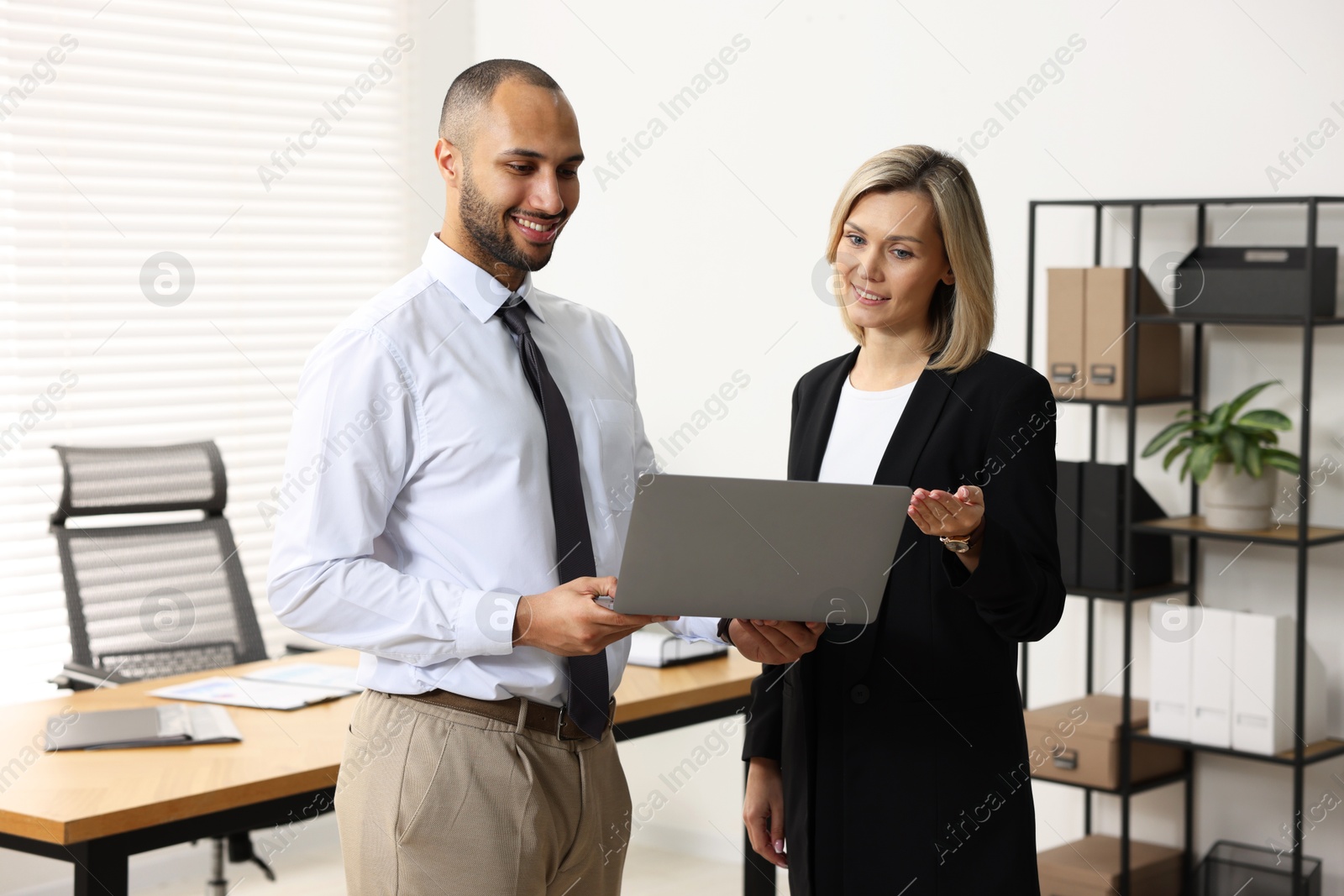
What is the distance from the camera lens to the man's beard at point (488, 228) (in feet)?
5.54

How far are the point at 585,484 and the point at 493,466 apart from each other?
19 cm

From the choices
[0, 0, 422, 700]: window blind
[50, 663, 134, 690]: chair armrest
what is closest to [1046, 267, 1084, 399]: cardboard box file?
[50, 663, 134, 690]: chair armrest

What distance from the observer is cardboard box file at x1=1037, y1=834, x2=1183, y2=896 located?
325cm

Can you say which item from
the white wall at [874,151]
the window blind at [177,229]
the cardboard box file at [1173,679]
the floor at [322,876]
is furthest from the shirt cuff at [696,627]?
the window blind at [177,229]

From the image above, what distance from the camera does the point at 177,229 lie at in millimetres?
4180

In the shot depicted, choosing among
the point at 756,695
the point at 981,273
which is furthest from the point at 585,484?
the point at 981,273

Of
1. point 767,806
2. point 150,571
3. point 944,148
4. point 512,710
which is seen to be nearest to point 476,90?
point 512,710

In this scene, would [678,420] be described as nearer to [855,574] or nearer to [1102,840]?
[1102,840]

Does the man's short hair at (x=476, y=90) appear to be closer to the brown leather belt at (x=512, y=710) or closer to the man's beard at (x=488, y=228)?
the man's beard at (x=488, y=228)

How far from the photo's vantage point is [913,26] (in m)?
3.79

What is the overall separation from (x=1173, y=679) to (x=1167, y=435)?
1.93ft

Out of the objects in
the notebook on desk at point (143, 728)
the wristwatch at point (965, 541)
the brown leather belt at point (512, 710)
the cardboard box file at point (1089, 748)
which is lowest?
the cardboard box file at point (1089, 748)

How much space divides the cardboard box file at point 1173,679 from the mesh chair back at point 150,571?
223cm

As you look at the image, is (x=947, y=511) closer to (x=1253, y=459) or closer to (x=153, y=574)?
(x=1253, y=459)
